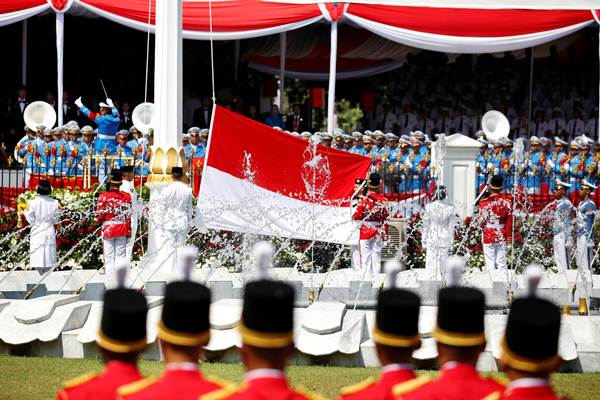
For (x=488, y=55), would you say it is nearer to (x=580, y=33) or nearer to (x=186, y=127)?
(x=580, y=33)

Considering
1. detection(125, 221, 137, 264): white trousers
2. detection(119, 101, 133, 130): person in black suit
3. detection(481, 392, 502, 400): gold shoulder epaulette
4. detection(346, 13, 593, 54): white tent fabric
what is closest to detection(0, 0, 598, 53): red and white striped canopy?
detection(346, 13, 593, 54): white tent fabric

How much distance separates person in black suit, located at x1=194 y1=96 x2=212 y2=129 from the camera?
979 inches

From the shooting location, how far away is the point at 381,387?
4.40 m

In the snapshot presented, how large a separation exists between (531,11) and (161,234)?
1183cm

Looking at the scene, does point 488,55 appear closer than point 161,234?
No

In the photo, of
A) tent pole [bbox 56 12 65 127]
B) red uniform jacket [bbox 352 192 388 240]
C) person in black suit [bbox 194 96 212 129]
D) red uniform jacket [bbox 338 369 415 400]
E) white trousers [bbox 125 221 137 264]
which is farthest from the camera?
person in black suit [bbox 194 96 212 129]

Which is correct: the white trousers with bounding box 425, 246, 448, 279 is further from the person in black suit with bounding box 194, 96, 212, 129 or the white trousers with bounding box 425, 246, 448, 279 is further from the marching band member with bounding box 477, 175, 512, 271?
the person in black suit with bounding box 194, 96, 212, 129

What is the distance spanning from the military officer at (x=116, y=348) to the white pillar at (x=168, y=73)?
10792 millimetres

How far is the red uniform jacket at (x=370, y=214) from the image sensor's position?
1675 cm

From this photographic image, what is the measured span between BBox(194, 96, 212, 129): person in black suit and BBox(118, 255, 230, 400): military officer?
20.6 meters

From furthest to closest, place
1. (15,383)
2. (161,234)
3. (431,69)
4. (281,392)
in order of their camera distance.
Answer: (431,69)
(161,234)
(15,383)
(281,392)

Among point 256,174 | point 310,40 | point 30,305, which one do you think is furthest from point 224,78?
point 30,305

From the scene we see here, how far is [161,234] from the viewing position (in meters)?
15.3

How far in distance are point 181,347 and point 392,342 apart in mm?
834
